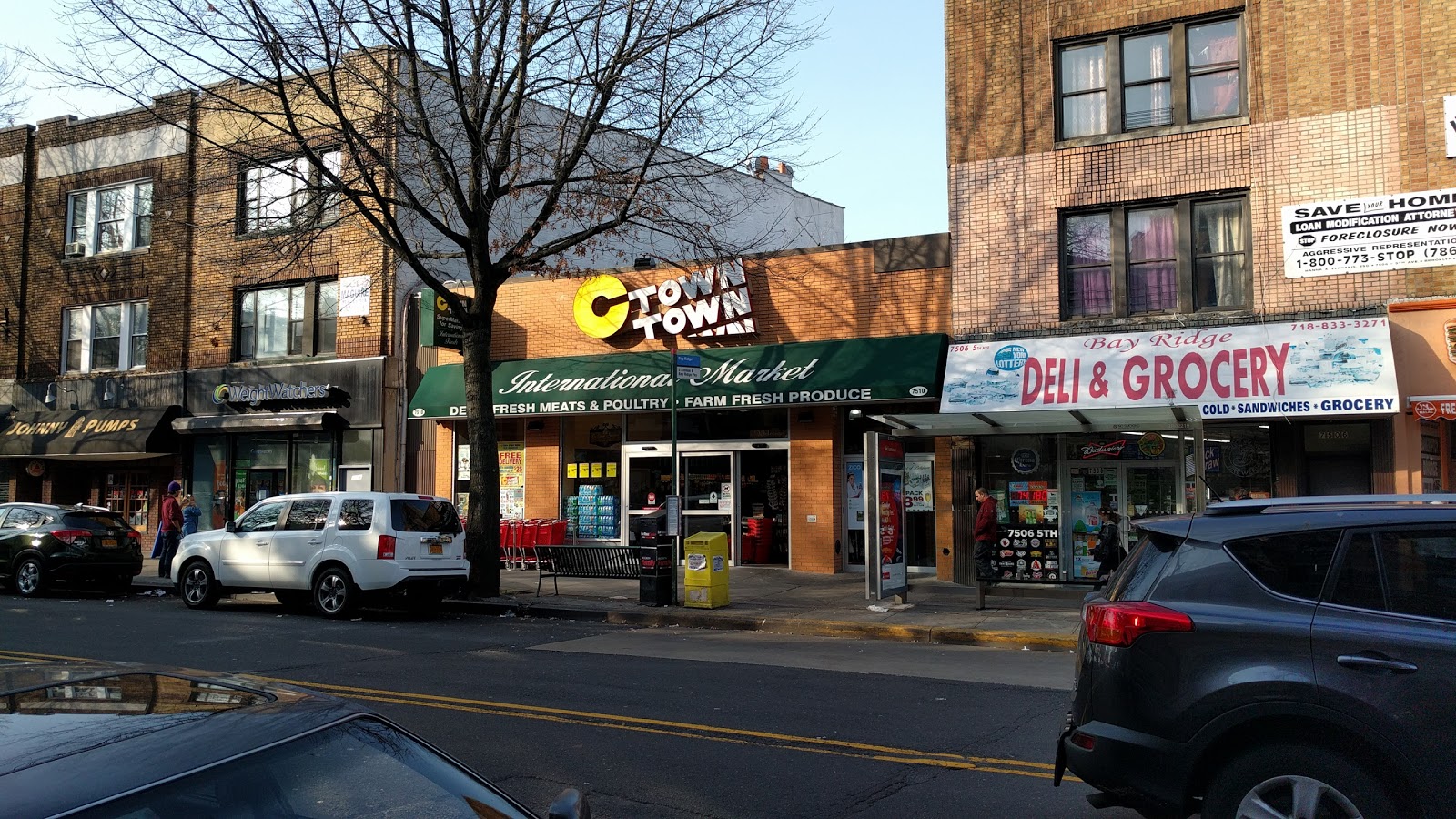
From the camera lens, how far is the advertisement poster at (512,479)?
23562mm

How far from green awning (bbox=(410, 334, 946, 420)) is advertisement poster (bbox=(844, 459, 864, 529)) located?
57.8 inches

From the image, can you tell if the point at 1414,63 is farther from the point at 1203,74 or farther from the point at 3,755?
the point at 3,755

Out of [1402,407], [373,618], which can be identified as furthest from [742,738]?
[1402,407]

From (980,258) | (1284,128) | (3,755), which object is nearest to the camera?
(3,755)

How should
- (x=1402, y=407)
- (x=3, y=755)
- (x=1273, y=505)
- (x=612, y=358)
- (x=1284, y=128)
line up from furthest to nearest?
(x=612, y=358)
(x=1284, y=128)
(x=1402, y=407)
(x=1273, y=505)
(x=3, y=755)

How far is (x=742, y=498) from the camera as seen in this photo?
21.4m

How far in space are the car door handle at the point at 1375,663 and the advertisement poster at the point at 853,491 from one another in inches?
618

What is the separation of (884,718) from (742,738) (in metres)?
1.34

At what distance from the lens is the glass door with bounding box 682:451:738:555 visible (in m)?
21.4

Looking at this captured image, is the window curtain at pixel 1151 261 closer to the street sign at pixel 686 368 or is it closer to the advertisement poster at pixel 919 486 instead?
the advertisement poster at pixel 919 486

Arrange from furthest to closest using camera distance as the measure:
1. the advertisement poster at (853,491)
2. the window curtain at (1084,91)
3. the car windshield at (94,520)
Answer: the advertisement poster at (853,491), the car windshield at (94,520), the window curtain at (1084,91)

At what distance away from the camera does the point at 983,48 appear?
749 inches

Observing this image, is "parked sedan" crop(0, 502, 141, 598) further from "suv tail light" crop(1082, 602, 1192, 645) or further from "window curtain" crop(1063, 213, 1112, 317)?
"suv tail light" crop(1082, 602, 1192, 645)

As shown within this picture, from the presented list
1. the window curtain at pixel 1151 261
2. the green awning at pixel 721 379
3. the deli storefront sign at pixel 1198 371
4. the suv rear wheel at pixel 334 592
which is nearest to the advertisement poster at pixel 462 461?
the green awning at pixel 721 379
